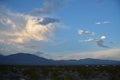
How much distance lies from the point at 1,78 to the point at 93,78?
954 inches

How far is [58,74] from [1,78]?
1571cm

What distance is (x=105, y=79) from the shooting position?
6400 cm

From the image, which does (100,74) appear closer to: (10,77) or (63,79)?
(63,79)

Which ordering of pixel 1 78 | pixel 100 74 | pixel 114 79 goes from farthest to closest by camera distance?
pixel 100 74 < pixel 114 79 < pixel 1 78

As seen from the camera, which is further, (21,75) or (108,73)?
(108,73)

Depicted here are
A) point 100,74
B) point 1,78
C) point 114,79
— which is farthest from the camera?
point 100,74

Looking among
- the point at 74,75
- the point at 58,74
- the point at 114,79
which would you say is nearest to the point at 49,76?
the point at 58,74

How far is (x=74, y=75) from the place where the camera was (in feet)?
217

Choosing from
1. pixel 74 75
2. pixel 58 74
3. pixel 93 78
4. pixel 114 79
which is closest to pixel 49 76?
pixel 58 74

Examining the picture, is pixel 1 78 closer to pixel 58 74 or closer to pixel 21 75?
pixel 21 75

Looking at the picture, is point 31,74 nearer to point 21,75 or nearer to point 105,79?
point 21,75

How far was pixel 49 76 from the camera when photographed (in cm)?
6512

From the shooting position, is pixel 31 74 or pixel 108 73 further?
pixel 108 73

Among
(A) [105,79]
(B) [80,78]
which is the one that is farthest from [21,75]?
(A) [105,79]
